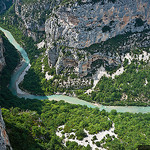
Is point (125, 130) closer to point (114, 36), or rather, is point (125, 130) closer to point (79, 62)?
point (79, 62)

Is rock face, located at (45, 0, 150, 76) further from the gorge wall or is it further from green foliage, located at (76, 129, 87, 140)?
green foliage, located at (76, 129, 87, 140)

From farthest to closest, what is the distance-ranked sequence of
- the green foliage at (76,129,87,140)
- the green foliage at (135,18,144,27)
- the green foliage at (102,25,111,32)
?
the green foliage at (135,18,144,27) → the green foliage at (102,25,111,32) → the green foliage at (76,129,87,140)

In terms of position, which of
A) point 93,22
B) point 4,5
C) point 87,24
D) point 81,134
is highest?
point 4,5

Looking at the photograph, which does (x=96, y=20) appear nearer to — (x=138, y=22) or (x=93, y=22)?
(x=93, y=22)

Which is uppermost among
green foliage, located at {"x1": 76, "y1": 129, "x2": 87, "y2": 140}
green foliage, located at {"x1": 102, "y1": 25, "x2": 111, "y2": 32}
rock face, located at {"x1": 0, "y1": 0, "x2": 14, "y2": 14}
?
rock face, located at {"x1": 0, "y1": 0, "x2": 14, "y2": 14}

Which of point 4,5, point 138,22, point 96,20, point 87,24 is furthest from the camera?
point 4,5

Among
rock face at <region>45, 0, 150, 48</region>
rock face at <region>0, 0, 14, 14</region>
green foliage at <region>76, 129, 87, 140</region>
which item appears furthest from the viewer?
rock face at <region>0, 0, 14, 14</region>

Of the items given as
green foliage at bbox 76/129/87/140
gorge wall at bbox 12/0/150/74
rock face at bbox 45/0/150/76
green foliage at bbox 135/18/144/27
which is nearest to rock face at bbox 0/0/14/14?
gorge wall at bbox 12/0/150/74

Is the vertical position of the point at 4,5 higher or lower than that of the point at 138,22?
higher

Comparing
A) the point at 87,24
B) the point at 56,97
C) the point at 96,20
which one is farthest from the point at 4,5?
the point at 56,97
